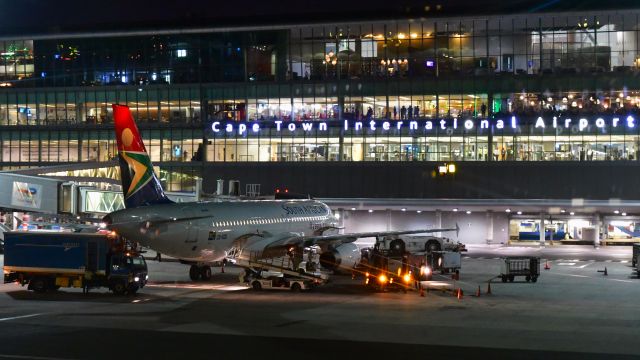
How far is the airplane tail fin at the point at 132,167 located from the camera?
161 feet

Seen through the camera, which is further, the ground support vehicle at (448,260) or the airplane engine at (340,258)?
the ground support vehicle at (448,260)

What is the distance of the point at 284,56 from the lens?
100312mm

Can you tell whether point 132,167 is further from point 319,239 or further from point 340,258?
point 340,258

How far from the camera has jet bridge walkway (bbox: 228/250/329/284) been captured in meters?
48.8

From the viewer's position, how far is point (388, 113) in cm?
9625

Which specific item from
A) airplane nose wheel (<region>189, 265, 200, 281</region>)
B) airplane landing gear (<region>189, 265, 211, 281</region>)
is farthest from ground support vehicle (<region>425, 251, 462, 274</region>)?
airplane nose wheel (<region>189, 265, 200, 281</region>)

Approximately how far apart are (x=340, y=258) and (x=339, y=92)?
1797 inches

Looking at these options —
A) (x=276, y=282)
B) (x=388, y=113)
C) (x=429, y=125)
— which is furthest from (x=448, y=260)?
(x=388, y=113)

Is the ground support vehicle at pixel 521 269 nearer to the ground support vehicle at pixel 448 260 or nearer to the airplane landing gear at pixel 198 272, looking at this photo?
the ground support vehicle at pixel 448 260

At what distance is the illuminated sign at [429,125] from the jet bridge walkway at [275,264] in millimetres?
43192

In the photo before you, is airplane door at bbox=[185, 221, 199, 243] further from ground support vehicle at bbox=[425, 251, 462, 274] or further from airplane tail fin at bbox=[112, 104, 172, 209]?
ground support vehicle at bbox=[425, 251, 462, 274]

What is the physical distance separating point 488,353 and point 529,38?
7142cm

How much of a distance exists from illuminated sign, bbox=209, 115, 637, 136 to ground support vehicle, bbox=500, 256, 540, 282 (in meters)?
38.7

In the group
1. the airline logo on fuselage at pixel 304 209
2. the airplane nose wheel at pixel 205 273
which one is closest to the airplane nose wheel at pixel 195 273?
the airplane nose wheel at pixel 205 273
